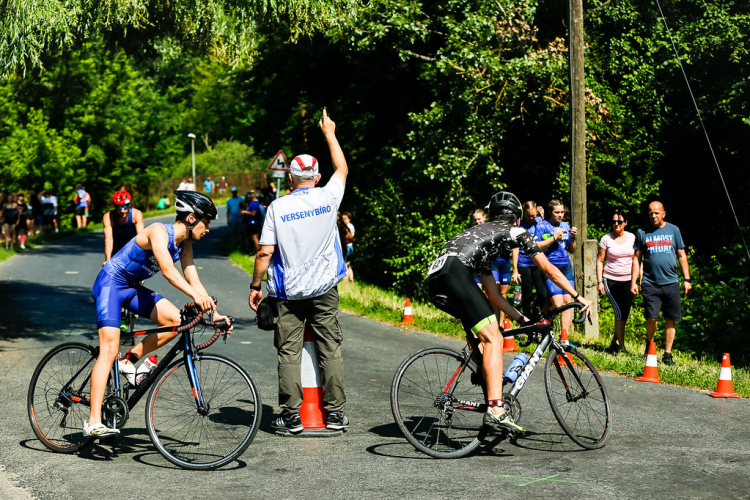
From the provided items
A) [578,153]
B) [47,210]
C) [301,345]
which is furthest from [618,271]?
[47,210]

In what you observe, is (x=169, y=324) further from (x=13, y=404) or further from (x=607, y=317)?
(x=607, y=317)

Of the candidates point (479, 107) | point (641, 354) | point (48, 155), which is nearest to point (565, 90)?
point (479, 107)

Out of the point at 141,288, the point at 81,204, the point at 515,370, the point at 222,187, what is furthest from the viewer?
the point at 222,187

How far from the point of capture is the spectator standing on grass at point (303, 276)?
20.9ft

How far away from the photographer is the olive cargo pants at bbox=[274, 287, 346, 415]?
6.49 m

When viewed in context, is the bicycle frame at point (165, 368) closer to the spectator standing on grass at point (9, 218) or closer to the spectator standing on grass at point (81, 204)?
the spectator standing on grass at point (9, 218)

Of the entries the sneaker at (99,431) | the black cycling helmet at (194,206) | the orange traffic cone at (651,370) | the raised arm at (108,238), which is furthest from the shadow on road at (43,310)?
the orange traffic cone at (651,370)

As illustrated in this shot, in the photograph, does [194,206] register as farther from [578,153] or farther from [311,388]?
[578,153]

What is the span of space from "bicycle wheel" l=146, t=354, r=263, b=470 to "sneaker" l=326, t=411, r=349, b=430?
0.91 meters

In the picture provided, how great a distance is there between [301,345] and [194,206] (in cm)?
140

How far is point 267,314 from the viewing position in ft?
21.6

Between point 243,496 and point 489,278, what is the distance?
250 centimetres

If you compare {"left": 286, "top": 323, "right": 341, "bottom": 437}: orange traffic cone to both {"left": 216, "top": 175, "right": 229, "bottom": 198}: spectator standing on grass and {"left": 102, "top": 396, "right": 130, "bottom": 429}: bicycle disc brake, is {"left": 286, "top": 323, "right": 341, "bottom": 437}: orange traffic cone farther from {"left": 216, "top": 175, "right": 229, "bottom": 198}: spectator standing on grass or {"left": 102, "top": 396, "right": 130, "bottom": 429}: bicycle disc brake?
{"left": 216, "top": 175, "right": 229, "bottom": 198}: spectator standing on grass

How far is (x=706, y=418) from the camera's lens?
7434 millimetres
